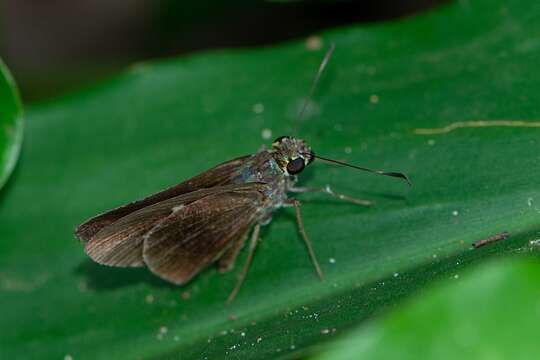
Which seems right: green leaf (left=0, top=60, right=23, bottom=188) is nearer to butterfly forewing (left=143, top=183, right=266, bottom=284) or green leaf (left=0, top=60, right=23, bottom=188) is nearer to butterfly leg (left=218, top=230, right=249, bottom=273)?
Result: butterfly forewing (left=143, top=183, right=266, bottom=284)

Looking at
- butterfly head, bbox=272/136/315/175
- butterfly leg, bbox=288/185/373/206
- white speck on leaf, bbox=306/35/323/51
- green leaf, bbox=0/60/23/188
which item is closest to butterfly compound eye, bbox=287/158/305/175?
butterfly head, bbox=272/136/315/175

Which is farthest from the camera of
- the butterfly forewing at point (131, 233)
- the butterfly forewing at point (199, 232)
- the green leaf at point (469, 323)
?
the butterfly forewing at point (199, 232)

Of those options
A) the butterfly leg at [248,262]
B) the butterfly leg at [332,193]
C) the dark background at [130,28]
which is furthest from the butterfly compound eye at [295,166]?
the dark background at [130,28]

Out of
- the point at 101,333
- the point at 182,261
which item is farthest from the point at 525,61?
the point at 101,333

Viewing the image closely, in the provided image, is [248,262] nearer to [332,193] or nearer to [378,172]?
[332,193]

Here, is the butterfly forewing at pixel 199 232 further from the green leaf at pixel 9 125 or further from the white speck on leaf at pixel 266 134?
the green leaf at pixel 9 125

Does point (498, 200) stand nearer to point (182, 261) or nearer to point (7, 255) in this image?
point (182, 261)
